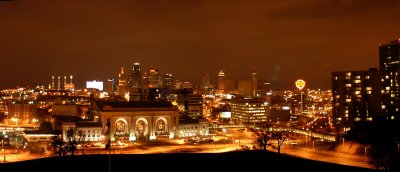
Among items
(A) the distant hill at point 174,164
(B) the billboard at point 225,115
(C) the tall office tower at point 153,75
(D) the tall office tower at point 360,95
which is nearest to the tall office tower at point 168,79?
(C) the tall office tower at point 153,75

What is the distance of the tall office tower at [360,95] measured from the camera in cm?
4219

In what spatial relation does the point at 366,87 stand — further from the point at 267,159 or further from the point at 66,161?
the point at 66,161

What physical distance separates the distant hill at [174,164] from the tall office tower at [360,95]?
28840 millimetres

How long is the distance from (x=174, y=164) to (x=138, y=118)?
73.1 feet

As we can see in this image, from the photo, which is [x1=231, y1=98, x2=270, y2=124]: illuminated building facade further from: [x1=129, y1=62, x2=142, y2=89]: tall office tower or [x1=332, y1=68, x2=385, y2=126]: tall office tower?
[x1=129, y1=62, x2=142, y2=89]: tall office tower

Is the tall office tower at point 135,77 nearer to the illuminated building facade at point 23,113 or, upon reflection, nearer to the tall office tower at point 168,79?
the tall office tower at point 168,79

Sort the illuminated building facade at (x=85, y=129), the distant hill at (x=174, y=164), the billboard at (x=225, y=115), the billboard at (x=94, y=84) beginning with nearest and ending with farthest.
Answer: the distant hill at (x=174, y=164) → the illuminated building facade at (x=85, y=129) → the billboard at (x=225, y=115) → the billboard at (x=94, y=84)

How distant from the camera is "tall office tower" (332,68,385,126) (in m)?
42.2

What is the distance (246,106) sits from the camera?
5353 centimetres

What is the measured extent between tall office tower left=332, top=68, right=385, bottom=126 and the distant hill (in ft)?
94.6

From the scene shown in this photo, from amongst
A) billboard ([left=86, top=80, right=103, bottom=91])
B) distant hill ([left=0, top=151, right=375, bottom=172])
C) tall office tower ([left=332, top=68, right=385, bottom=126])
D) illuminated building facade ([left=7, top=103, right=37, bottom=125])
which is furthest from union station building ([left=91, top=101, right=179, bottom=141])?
billboard ([left=86, top=80, right=103, bottom=91])

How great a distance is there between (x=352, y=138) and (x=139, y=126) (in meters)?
16.4

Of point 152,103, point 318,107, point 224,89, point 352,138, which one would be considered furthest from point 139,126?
point 224,89

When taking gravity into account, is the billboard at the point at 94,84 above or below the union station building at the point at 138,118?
above
